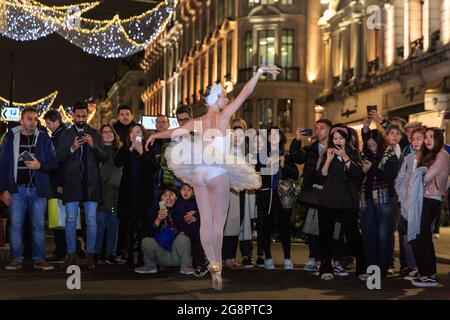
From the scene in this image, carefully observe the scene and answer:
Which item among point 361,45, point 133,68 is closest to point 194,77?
point 361,45

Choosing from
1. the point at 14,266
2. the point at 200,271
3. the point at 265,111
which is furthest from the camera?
the point at 265,111

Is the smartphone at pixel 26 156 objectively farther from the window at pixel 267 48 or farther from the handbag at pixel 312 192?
the window at pixel 267 48

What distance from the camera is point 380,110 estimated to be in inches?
1283

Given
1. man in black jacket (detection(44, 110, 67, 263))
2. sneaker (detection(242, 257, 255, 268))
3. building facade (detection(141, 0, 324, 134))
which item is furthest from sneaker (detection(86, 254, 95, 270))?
building facade (detection(141, 0, 324, 134))

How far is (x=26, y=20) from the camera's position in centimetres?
1468

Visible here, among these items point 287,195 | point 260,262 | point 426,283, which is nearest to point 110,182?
point 260,262

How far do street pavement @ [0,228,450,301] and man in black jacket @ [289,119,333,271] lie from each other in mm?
459

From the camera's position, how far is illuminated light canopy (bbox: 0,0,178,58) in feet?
48.2

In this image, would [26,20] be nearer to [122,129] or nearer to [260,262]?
[122,129]

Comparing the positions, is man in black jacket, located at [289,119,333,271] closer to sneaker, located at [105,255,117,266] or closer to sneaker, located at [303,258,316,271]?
sneaker, located at [303,258,316,271]

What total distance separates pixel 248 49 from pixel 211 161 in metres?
42.1

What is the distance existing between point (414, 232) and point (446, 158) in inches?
37.9

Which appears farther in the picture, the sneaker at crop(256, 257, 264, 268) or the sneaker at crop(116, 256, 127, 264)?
the sneaker at crop(116, 256, 127, 264)

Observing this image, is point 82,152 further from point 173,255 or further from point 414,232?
point 414,232
